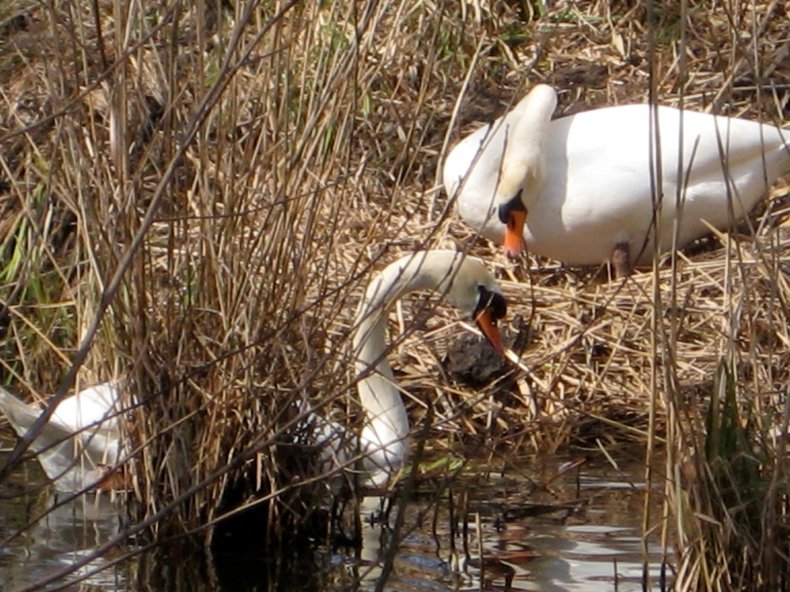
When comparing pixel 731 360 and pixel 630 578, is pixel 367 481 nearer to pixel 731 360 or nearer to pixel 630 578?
pixel 630 578

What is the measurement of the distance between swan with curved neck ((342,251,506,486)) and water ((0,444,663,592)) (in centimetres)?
20

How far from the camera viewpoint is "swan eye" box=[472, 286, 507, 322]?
5.76m

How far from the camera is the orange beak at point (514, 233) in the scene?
6.79m

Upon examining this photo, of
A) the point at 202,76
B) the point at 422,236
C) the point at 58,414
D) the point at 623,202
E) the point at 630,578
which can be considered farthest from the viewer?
the point at 422,236

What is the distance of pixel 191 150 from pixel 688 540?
5.40 ft

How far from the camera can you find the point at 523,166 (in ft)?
22.4

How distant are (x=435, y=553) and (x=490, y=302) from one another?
149 cm

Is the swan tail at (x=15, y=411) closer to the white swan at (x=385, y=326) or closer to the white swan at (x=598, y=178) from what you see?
the white swan at (x=385, y=326)

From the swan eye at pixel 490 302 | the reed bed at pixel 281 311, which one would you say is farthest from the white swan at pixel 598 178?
the swan eye at pixel 490 302

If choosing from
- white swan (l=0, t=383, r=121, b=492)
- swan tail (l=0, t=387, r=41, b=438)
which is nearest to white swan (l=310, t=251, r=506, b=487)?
white swan (l=0, t=383, r=121, b=492)

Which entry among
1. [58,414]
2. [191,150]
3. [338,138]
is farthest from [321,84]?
[58,414]

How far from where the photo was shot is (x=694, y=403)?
11.4 ft

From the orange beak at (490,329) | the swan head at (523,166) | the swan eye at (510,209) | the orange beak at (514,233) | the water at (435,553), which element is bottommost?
the water at (435,553)

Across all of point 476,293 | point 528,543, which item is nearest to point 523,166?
point 476,293
